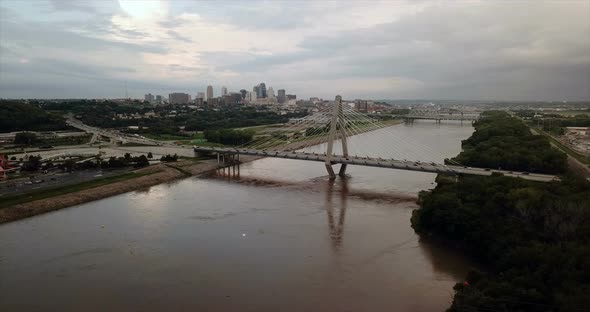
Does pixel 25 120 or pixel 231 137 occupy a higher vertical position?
pixel 25 120

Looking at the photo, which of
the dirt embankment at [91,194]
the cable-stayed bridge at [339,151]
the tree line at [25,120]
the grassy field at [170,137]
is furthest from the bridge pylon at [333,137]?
the tree line at [25,120]

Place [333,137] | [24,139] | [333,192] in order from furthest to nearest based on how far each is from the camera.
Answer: [24,139]
[333,137]
[333,192]

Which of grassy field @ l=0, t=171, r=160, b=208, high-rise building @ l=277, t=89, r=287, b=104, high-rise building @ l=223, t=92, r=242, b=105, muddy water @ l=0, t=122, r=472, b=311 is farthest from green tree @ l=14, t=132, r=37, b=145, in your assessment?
high-rise building @ l=277, t=89, r=287, b=104

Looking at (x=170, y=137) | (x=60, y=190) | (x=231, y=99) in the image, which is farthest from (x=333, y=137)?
(x=231, y=99)

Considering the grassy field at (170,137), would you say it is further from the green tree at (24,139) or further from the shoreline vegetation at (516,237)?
the shoreline vegetation at (516,237)

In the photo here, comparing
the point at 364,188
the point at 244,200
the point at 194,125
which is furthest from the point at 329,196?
the point at 194,125

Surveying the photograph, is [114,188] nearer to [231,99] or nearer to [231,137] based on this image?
[231,137]
